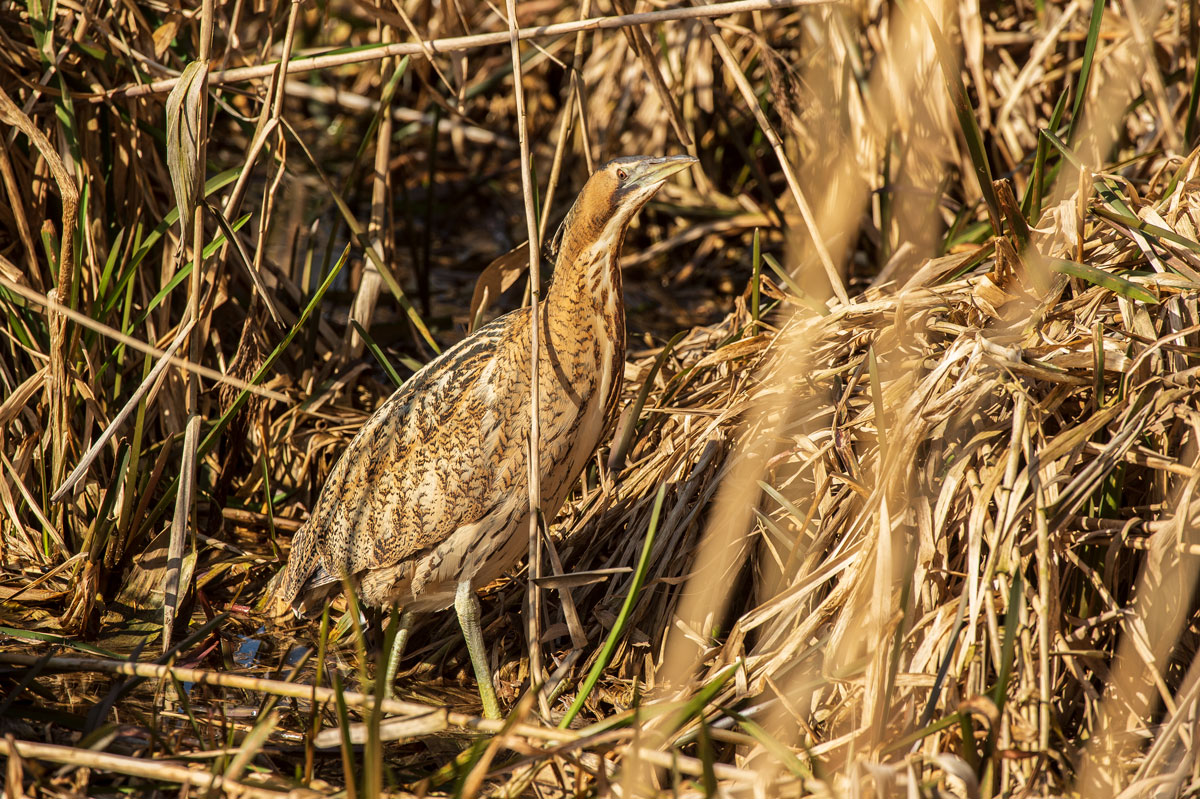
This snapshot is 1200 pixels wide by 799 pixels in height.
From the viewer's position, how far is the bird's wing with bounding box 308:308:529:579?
262 centimetres

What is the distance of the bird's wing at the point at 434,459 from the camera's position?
2.62 meters

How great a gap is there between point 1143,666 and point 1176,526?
0.28 meters

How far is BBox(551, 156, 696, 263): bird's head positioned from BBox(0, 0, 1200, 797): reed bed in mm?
196

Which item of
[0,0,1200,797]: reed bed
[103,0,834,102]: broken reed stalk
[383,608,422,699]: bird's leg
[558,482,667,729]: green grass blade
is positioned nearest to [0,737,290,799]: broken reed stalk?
[0,0,1200,797]: reed bed

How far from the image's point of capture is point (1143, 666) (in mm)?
2141

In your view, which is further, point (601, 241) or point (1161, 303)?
point (601, 241)

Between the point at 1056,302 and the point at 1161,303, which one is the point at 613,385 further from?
the point at 1161,303

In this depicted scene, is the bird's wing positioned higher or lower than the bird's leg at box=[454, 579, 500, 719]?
higher

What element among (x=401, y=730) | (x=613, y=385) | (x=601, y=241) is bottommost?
(x=401, y=730)

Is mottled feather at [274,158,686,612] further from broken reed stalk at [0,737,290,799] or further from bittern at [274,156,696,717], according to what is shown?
broken reed stalk at [0,737,290,799]

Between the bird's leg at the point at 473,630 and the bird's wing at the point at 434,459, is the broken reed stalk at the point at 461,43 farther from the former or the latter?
the bird's leg at the point at 473,630

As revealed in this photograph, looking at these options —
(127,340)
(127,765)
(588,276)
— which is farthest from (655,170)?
(127,765)

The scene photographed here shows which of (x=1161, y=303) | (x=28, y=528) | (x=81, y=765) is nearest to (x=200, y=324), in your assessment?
(x=28, y=528)

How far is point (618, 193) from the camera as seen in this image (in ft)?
8.28
